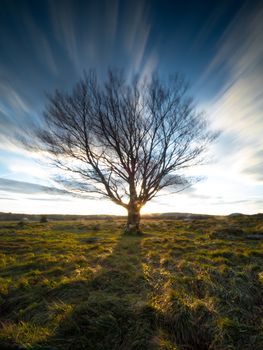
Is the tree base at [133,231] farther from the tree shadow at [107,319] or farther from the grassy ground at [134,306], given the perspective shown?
the tree shadow at [107,319]

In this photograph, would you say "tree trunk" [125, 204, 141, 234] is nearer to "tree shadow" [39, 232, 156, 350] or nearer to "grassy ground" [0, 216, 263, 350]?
"grassy ground" [0, 216, 263, 350]

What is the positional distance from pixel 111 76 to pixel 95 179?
7.45 metres

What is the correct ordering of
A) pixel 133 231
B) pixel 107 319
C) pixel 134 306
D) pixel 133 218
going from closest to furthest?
pixel 107 319
pixel 134 306
pixel 133 231
pixel 133 218

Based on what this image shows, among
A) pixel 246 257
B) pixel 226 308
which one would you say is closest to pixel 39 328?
pixel 226 308

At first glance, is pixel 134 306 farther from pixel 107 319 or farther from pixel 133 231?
pixel 133 231

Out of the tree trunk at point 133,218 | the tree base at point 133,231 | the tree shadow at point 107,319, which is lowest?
the tree shadow at point 107,319

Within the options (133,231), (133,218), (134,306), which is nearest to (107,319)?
(134,306)

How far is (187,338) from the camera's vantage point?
3.35 meters

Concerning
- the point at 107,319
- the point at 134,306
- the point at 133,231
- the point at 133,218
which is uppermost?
the point at 133,218

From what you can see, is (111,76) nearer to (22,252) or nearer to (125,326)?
(22,252)

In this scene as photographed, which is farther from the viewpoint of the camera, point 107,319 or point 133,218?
point 133,218

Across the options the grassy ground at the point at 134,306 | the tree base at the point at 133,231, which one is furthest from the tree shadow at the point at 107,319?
the tree base at the point at 133,231

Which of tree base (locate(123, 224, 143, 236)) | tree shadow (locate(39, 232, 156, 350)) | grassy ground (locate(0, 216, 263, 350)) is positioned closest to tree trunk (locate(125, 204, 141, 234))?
tree base (locate(123, 224, 143, 236))

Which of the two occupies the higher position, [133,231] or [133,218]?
[133,218]
